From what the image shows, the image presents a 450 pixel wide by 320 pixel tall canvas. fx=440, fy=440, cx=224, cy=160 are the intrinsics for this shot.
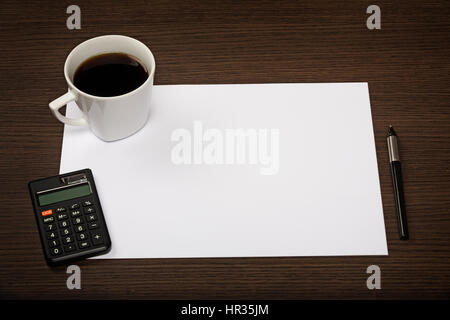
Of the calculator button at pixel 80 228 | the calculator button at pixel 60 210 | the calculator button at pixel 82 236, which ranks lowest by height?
the calculator button at pixel 82 236

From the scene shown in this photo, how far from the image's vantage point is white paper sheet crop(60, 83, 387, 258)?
2.02 ft

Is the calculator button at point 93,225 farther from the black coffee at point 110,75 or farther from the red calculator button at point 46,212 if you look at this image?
the black coffee at point 110,75

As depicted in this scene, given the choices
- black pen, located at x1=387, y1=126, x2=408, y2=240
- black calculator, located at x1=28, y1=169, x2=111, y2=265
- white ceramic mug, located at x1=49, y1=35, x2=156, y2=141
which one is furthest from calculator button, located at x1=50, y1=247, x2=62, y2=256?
black pen, located at x1=387, y1=126, x2=408, y2=240

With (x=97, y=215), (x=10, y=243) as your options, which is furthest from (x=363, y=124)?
(x=10, y=243)

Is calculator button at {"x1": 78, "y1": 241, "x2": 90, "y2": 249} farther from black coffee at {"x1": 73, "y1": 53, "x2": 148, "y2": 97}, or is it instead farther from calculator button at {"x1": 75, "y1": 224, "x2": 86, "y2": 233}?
black coffee at {"x1": 73, "y1": 53, "x2": 148, "y2": 97}

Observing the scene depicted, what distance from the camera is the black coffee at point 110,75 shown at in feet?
1.97

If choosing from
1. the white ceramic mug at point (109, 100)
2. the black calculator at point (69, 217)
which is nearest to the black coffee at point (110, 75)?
the white ceramic mug at point (109, 100)

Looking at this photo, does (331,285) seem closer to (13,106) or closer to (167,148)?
(167,148)

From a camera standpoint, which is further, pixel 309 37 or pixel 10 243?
pixel 309 37

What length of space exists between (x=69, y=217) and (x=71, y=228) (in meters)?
0.02

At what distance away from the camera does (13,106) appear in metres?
0.70

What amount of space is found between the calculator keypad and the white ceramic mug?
12 centimetres
